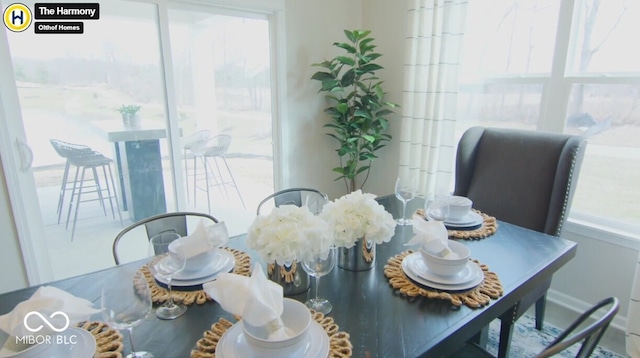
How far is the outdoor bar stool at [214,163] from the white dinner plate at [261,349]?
6.92 feet

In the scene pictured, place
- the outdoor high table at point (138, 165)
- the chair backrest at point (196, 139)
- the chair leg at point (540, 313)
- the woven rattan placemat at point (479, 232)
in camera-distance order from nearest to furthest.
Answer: the woven rattan placemat at point (479, 232)
the chair leg at point (540, 313)
the outdoor high table at point (138, 165)
the chair backrest at point (196, 139)

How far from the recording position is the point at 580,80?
2180 mm

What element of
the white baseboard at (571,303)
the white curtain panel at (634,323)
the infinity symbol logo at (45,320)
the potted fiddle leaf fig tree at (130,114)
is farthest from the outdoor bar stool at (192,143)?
the white curtain panel at (634,323)

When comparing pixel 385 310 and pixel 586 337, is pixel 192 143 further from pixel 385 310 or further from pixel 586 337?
pixel 586 337

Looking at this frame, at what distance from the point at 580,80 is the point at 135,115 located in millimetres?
2865

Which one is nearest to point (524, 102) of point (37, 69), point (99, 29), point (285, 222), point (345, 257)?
point (345, 257)

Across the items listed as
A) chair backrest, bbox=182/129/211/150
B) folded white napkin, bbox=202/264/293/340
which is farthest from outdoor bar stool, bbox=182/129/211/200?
folded white napkin, bbox=202/264/293/340

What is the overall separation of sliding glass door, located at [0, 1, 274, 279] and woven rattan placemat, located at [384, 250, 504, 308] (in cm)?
202

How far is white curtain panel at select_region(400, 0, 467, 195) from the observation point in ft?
8.37

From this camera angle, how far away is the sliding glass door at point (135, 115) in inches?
87.4

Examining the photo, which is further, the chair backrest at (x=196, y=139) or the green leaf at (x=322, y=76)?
the green leaf at (x=322, y=76)

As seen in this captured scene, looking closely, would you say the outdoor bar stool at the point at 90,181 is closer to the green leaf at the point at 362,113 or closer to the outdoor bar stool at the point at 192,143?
the outdoor bar stool at the point at 192,143

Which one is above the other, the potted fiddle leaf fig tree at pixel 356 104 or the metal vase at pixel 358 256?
the potted fiddle leaf fig tree at pixel 356 104

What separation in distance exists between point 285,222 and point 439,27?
2.20m
